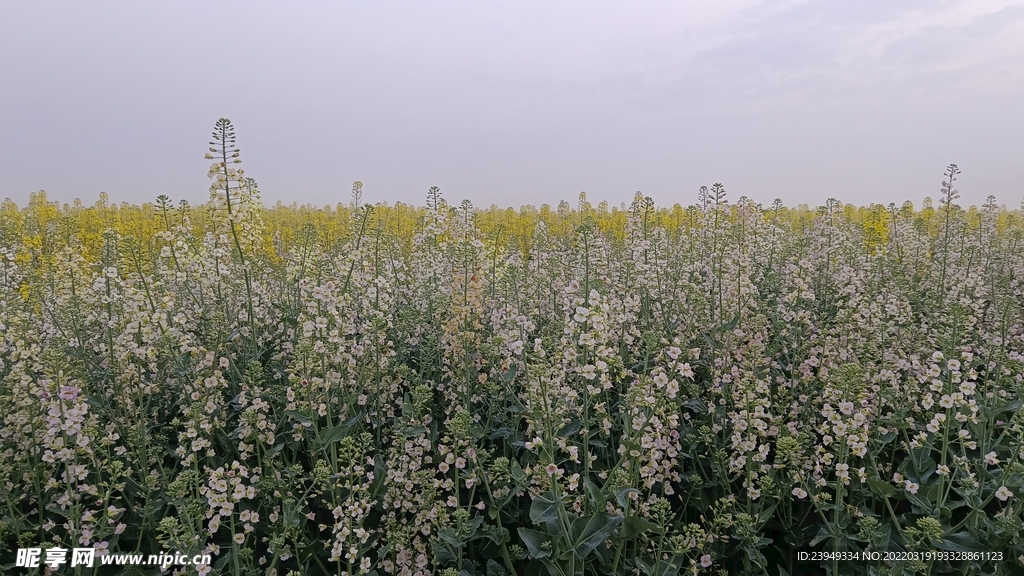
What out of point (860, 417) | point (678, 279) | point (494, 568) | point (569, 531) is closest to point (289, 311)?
point (494, 568)

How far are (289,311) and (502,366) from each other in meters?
2.03

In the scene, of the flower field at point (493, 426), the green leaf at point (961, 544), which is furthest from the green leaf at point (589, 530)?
the green leaf at point (961, 544)

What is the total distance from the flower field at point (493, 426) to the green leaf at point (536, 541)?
11mm

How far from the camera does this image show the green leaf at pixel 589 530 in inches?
100

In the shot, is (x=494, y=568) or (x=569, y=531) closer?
(x=569, y=531)

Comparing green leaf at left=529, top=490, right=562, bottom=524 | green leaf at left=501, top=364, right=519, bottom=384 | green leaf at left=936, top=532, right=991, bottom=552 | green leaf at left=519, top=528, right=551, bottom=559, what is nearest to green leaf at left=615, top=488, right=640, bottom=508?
green leaf at left=529, top=490, right=562, bottom=524

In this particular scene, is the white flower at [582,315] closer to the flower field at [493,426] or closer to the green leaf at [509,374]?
the flower field at [493,426]

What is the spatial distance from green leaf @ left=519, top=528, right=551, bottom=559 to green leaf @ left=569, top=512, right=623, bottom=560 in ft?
0.46

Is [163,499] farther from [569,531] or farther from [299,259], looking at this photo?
[299,259]

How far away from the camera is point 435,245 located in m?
5.82

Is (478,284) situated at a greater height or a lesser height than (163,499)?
greater

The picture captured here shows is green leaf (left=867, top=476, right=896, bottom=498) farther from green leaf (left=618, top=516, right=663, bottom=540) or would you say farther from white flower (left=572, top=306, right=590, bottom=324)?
white flower (left=572, top=306, right=590, bottom=324)

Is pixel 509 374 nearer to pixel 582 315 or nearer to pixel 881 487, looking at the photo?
pixel 582 315

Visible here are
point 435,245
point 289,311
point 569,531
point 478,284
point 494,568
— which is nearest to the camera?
point 569,531
